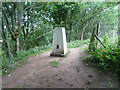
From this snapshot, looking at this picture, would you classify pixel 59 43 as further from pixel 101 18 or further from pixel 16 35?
pixel 101 18

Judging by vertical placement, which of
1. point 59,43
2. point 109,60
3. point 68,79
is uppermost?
point 59,43

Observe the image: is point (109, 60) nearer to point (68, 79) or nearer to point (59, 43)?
point (68, 79)

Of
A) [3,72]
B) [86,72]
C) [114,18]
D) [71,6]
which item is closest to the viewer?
[86,72]

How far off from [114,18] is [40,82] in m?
9.47

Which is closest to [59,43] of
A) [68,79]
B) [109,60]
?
[68,79]

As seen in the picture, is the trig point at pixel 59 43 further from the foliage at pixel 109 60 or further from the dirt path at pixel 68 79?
the foliage at pixel 109 60

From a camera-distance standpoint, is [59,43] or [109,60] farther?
[59,43]

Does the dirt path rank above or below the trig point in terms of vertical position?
below

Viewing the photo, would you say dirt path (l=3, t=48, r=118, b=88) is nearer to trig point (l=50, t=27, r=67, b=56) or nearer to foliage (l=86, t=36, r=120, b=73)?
foliage (l=86, t=36, r=120, b=73)

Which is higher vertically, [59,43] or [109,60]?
[59,43]

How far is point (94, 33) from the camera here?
4.63 m

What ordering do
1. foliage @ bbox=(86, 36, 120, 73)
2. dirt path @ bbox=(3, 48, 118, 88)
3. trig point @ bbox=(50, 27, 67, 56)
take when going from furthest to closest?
1. trig point @ bbox=(50, 27, 67, 56)
2. foliage @ bbox=(86, 36, 120, 73)
3. dirt path @ bbox=(3, 48, 118, 88)

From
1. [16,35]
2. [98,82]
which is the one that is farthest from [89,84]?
[16,35]

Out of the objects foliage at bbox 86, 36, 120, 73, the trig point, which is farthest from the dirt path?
the trig point
